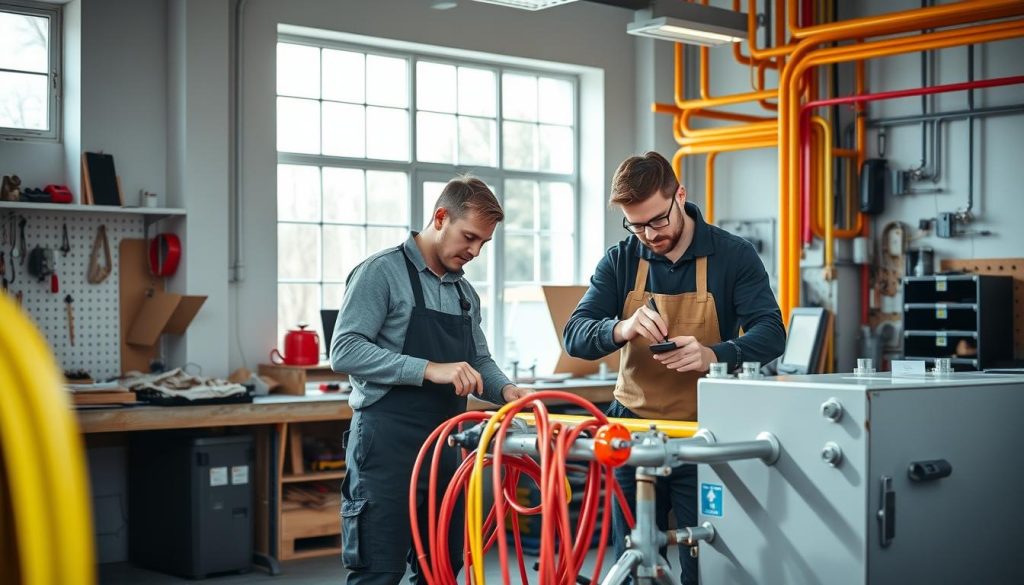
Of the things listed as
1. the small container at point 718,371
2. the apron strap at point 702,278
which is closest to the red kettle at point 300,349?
the apron strap at point 702,278

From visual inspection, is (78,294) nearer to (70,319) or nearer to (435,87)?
(70,319)

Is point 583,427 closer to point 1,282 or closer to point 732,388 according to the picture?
point 732,388

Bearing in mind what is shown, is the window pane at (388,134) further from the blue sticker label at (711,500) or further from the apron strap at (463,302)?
the blue sticker label at (711,500)

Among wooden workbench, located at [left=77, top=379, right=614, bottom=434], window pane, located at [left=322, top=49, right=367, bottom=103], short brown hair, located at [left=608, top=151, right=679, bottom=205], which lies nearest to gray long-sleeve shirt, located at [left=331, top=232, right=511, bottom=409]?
short brown hair, located at [left=608, top=151, right=679, bottom=205]

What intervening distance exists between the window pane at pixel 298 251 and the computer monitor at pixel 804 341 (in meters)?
2.56

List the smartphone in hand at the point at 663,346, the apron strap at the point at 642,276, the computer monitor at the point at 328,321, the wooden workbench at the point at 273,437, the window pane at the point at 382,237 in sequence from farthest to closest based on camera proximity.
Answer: the window pane at the point at 382,237
the computer monitor at the point at 328,321
the wooden workbench at the point at 273,437
the apron strap at the point at 642,276
the smartphone in hand at the point at 663,346

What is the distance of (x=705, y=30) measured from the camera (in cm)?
495

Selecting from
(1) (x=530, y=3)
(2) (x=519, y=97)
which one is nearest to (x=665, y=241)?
(1) (x=530, y=3)

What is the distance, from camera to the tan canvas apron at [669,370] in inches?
97.8

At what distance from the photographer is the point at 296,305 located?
5891 millimetres

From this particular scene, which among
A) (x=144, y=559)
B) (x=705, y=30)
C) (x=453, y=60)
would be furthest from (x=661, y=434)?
(x=453, y=60)

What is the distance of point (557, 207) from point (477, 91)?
0.92 m

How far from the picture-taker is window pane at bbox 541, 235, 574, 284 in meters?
6.88

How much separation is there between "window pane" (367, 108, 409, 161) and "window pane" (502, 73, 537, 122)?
709 millimetres
